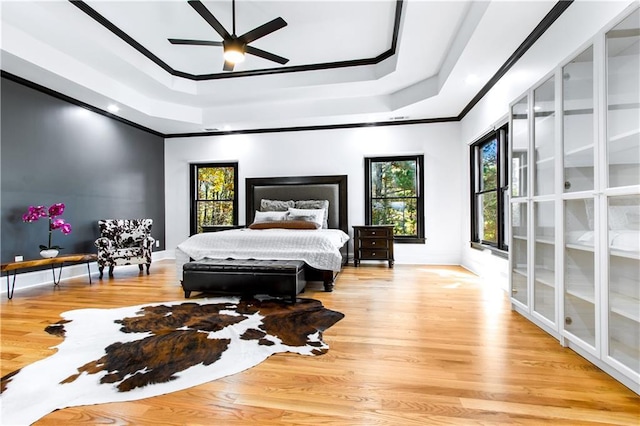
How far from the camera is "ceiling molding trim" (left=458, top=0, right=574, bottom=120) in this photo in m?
2.54

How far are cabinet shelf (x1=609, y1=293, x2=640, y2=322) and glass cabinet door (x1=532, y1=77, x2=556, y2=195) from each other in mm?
866

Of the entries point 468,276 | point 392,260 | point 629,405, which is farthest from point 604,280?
point 392,260

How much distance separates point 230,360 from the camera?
1.99 metres

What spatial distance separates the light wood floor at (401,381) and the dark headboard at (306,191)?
Answer: 2.98 metres

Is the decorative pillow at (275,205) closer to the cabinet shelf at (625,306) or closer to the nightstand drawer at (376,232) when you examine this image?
the nightstand drawer at (376,232)

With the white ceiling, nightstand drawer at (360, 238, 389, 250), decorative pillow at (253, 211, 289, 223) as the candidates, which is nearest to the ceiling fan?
the white ceiling

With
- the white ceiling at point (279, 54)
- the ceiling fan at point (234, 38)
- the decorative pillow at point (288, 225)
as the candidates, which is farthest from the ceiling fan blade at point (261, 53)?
the decorative pillow at point (288, 225)

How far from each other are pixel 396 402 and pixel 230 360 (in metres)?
1.02

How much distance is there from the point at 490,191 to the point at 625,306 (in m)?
3.04

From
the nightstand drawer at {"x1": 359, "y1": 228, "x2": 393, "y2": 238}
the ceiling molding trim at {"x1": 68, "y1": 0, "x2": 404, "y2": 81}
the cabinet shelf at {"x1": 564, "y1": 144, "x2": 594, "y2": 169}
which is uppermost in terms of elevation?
the ceiling molding trim at {"x1": 68, "y1": 0, "x2": 404, "y2": 81}

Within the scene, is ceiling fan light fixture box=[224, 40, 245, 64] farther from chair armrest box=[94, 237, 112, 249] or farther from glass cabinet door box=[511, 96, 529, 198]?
chair armrest box=[94, 237, 112, 249]

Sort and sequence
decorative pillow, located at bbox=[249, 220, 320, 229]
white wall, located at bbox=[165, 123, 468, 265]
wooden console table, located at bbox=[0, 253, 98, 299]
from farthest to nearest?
1. white wall, located at bbox=[165, 123, 468, 265]
2. decorative pillow, located at bbox=[249, 220, 320, 229]
3. wooden console table, located at bbox=[0, 253, 98, 299]

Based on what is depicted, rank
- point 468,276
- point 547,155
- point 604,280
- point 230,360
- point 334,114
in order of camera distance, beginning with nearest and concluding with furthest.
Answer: point 604,280, point 230,360, point 547,155, point 468,276, point 334,114

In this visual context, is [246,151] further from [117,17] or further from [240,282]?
[240,282]
